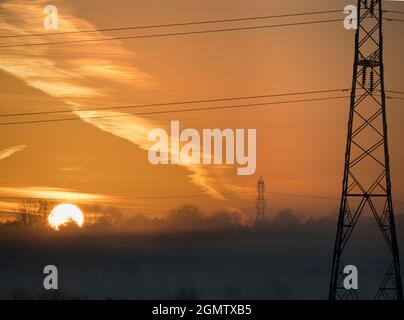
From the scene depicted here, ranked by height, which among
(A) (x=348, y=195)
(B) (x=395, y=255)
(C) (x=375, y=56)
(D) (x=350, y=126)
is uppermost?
(C) (x=375, y=56)

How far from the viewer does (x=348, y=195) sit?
5588cm
